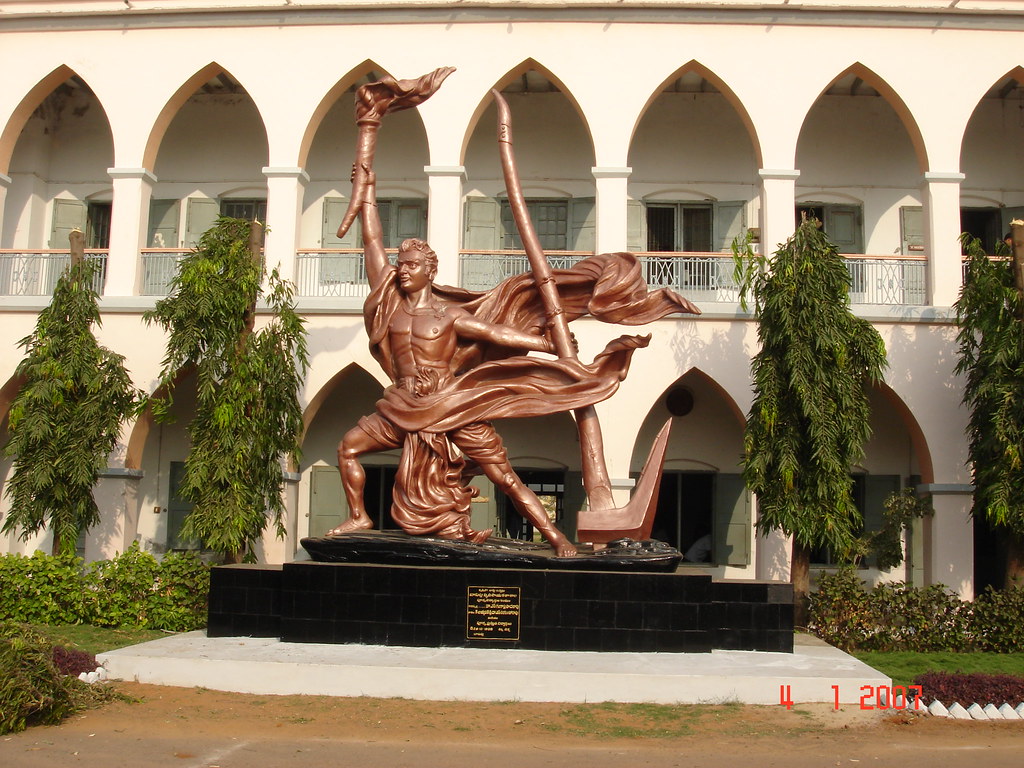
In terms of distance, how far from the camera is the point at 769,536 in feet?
40.5

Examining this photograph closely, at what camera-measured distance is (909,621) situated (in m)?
9.82

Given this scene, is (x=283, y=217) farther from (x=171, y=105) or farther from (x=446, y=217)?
(x=171, y=105)

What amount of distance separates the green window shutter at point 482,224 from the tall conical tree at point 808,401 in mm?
4767

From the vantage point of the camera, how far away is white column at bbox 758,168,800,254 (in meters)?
12.9

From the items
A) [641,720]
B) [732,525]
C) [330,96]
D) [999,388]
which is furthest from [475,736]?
[330,96]

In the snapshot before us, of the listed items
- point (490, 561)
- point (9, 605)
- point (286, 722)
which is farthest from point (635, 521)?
point (9, 605)

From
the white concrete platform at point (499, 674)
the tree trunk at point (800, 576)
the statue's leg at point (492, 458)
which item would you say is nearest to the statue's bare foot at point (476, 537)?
the statue's leg at point (492, 458)

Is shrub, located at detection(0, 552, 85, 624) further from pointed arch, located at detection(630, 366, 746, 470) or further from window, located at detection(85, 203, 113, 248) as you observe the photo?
pointed arch, located at detection(630, 366, 746, 470)

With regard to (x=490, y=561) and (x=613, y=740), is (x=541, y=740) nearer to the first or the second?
(x=613, y=740)

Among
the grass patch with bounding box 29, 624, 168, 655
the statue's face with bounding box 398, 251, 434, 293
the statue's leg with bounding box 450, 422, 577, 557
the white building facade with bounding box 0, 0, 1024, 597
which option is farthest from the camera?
the white building facade with bounding box 0, 0, 1024, 597

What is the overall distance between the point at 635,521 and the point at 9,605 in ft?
21.5

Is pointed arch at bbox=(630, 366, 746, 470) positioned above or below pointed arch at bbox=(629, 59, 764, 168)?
below

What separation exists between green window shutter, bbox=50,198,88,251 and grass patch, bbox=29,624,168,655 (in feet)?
23.2
